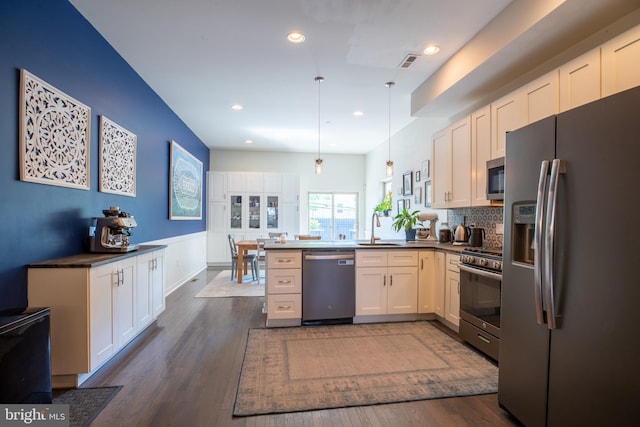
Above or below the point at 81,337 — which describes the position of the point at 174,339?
below

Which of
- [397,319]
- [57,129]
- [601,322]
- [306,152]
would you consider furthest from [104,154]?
[306,152]

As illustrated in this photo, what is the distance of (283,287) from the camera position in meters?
3.36

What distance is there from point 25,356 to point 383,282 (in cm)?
301

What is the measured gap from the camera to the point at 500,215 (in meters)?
3.25

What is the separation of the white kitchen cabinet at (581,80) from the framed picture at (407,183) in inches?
124

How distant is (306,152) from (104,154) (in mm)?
5343

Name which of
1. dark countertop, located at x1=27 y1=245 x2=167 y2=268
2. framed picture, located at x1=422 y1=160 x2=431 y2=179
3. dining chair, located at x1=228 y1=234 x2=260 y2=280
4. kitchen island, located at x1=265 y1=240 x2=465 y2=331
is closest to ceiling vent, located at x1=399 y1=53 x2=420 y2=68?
framed picture, located at x1=422 y1=160 x2=431 y2=179

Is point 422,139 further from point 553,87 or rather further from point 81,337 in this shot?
point 81,337

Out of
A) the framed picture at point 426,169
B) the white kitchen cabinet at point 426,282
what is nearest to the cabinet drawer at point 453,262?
the white kitchen cabinet at point 426,282

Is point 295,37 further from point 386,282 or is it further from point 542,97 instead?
point 386,282

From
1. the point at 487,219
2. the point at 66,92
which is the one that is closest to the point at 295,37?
the point at 66,92

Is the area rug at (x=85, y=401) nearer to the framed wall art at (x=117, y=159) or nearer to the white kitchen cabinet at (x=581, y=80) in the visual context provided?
the framed wall art at (x=117, y=159)

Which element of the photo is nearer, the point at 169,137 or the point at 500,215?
the point at 500,215

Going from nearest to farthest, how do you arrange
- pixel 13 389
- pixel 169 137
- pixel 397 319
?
pixel 13 389
pixel 397 319
pixel 169 137
